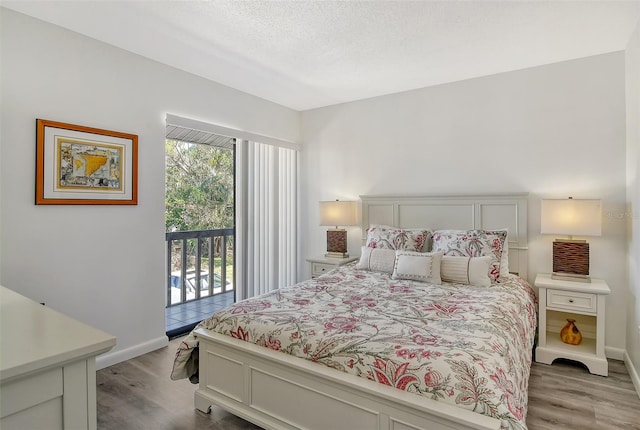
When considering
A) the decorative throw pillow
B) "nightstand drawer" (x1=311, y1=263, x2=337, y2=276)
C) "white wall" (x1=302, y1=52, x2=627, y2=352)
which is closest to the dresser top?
"white wall" (x1=302, y1=52, x2=627, y2=352)

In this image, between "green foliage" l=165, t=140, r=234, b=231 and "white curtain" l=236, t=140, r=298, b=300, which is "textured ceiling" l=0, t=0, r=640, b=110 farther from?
"green foliage" l=165, t=140, r=234, b=231

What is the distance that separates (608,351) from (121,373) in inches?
157

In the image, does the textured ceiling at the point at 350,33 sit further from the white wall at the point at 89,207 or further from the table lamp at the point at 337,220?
the table lamp at the point at 337,220

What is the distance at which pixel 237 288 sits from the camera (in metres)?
4.05

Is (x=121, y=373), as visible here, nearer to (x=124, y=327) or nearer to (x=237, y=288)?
(x=124, y=327)

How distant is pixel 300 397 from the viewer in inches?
71.3

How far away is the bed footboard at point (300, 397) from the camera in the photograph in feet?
4.71

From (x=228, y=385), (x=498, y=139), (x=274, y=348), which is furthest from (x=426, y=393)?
(x=498, y=139)

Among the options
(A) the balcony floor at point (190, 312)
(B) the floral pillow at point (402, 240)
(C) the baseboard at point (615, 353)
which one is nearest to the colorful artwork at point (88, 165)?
(A) the balcony floor at point (190, 312)

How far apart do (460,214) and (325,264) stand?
5.02ft

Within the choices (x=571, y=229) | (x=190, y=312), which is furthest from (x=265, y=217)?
(x=571, y=229)

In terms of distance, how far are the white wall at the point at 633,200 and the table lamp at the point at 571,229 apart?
0.24 metres

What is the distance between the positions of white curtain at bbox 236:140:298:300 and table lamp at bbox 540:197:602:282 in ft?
9.38

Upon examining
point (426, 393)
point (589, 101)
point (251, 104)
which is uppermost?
point (251, 104)
